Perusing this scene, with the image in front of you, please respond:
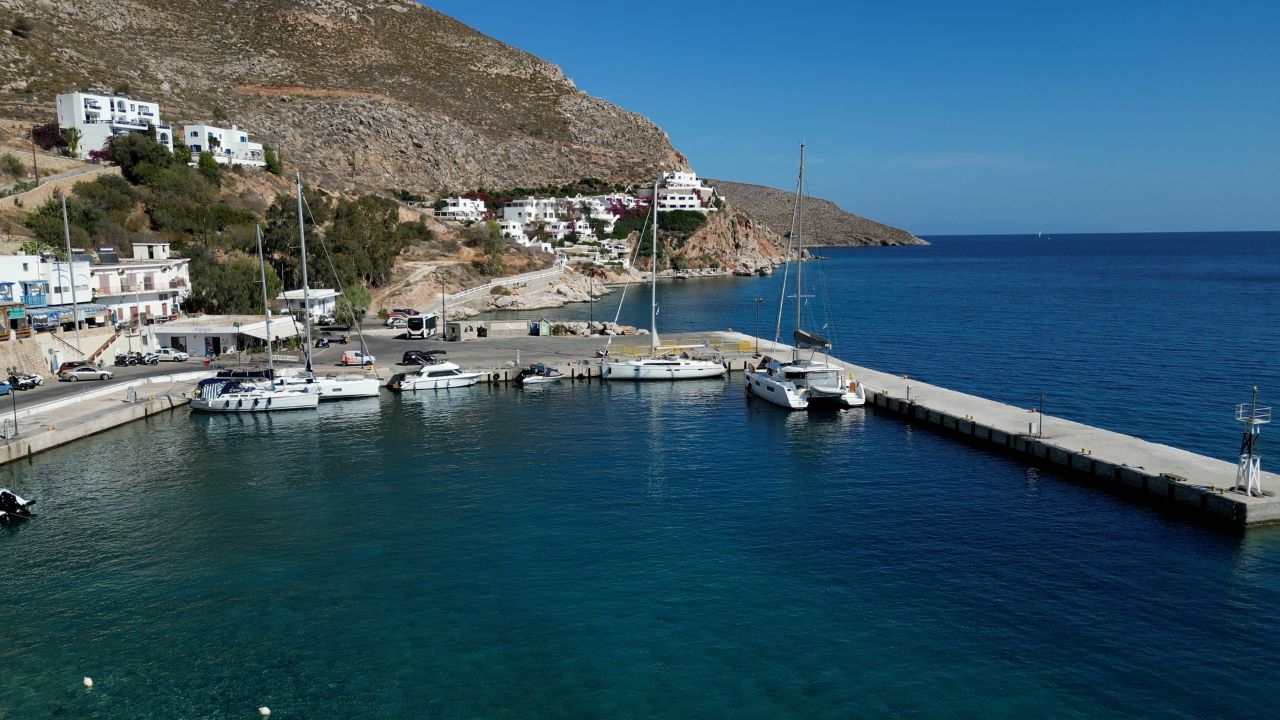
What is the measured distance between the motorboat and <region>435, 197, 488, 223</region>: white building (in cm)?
8691

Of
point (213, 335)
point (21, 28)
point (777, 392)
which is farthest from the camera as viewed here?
point (21, 28)

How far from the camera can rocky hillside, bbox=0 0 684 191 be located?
117125 millimetres

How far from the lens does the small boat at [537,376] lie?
2056 inches

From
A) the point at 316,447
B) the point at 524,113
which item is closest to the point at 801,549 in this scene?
the point at 316,447

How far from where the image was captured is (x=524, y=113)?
181 metres

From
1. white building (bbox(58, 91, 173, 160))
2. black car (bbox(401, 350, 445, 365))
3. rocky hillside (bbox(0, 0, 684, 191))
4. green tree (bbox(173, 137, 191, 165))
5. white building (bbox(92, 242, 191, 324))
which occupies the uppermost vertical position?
rocky hillside (bbox(0, 0, 684, 191))

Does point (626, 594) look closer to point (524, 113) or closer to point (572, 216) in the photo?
point (572, 216)

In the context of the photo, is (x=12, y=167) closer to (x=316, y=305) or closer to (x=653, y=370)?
(x=316, y=305)

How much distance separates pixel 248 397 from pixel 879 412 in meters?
33.0

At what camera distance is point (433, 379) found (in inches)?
1978

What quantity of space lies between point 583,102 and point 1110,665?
19153cm

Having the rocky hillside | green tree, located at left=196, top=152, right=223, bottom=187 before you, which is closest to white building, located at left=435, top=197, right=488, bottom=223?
the rocky hillside

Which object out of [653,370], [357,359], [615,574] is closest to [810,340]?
[653,370]

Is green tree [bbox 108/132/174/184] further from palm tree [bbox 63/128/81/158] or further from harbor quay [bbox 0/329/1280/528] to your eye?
A: harbor quay [bbox 0/329/1280/528]
